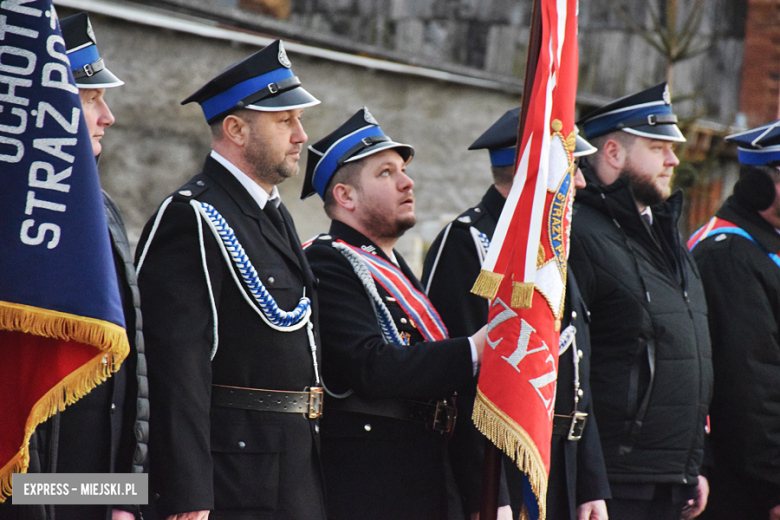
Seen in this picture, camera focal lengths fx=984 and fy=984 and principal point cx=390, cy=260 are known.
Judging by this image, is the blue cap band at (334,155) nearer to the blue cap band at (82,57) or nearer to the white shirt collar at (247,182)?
the white shirt collar at (247,182)

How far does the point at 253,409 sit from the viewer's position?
10.6ft

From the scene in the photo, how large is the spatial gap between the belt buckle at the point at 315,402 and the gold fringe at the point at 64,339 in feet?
2.90

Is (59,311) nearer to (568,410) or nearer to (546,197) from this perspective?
(546,197)

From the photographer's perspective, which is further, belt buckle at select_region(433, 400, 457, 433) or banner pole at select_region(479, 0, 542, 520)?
belt buckle at select_region(433, 400, 457, 433)

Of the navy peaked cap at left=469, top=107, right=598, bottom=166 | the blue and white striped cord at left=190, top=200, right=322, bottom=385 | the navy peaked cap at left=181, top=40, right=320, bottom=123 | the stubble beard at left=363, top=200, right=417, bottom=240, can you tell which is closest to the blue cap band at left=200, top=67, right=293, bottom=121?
the navy peaked cap at left=181, top=40, right=320, bottom=123

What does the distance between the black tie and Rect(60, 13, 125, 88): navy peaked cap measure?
66 cm

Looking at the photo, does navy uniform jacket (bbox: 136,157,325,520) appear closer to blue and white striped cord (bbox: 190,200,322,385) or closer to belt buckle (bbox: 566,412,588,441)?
blue and white striped cord (bbox: 190,200,322,385)

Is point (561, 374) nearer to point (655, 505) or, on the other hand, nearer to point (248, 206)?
point (655, 505)

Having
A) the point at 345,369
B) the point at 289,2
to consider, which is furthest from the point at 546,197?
the point at 289,2

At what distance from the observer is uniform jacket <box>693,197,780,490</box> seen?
4.71m

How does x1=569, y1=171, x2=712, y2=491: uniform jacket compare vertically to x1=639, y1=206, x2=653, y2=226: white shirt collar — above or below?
below

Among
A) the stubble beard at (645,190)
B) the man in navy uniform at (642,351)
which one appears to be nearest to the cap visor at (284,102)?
the man in navy uniform at (642,351)

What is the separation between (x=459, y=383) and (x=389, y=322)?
370mm

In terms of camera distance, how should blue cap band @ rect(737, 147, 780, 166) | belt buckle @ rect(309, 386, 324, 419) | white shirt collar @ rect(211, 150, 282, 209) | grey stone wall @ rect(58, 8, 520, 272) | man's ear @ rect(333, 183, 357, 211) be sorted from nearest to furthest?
1. belt buckle @ rect(309, 386, 324, 419)
2. white shirt collar @ rect(211, 150, 282, 209)
3. man's ear @ rect(333, 183, 357, 211)
4. blue cap band @ rect(737, 147, 780, 166)
5. grey stone wall @ rect(58, 8, 520, 272)
